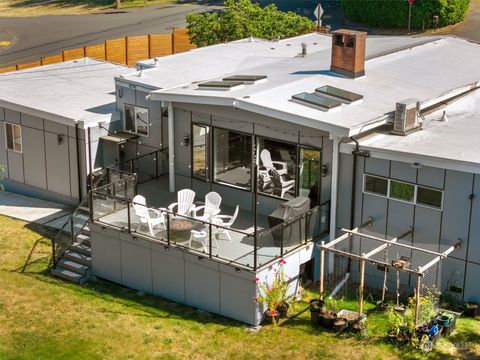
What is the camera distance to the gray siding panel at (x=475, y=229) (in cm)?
2042

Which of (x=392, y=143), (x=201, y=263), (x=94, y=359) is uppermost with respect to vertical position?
(x=392, y=143)

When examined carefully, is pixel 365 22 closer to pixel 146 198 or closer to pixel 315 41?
pixel 315 41

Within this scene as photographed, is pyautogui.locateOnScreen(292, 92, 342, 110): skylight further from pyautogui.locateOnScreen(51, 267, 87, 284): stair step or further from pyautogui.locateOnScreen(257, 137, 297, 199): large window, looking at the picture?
pyautogui.locateOnScreen(51, 267, 87, 284): stair step

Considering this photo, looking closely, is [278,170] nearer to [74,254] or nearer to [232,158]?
[232,158]

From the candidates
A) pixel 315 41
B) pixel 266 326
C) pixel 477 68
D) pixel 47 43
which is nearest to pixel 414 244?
pixel 266 326

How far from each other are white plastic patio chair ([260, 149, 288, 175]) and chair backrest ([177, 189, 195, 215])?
2.25 m

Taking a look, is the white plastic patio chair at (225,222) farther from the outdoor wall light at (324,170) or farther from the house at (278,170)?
the outdoor wall light at (324,170)

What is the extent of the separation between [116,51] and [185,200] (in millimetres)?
23002

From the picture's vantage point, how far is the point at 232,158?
2470 cm

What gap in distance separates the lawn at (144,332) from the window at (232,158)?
421 centimetres

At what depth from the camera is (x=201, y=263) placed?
21766mm

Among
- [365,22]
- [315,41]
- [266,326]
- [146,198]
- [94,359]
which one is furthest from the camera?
[365,22]

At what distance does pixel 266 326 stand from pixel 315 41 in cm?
1808

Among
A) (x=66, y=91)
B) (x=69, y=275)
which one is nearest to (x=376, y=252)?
(x=69, y=275)
